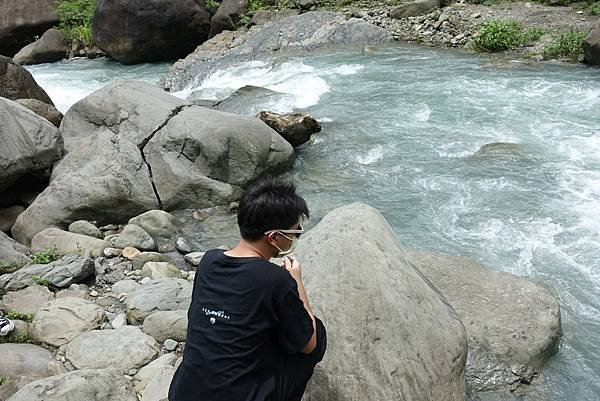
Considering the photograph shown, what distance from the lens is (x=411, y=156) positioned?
920 centimetres

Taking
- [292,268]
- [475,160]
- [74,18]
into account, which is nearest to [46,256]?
[292,268]

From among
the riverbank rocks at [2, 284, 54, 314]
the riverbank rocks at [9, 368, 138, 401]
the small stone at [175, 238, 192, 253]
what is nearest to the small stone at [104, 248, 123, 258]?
the small stone at [175, 238, 192, 253]

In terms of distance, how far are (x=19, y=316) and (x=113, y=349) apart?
1175 millimetres

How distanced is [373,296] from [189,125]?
526 cm

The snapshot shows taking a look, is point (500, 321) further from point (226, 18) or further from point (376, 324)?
point (226, 18)

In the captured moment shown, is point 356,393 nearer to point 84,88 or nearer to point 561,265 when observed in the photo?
point 561,265

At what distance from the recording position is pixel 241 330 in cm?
255

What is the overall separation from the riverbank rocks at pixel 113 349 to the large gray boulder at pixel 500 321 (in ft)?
7.49

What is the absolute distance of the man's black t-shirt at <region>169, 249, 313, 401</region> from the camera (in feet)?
8.39

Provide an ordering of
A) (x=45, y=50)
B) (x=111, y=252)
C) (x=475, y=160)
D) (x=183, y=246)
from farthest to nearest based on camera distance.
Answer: (x=45, y=50)
(x=475, y=160)
(x=183, y=246)
(x=111, y=252)

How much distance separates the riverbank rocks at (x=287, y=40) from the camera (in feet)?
55.6

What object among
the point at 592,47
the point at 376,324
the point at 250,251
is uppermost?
the point at 250,251

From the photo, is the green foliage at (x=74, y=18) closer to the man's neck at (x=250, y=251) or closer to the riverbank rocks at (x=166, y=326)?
the riverbank rocks at (x=166, y=326)

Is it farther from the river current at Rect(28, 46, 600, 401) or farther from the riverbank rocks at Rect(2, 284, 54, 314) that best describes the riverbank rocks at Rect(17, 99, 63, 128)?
the riverbank rocks at Rect(2, 284, 54, 314)
